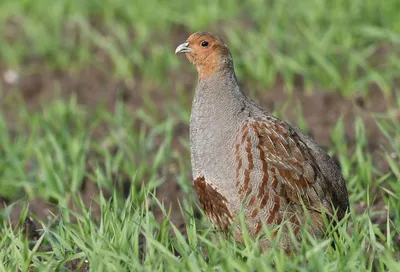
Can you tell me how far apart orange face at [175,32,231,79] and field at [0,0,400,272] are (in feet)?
2.02

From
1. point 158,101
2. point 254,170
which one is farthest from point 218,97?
point 158,101

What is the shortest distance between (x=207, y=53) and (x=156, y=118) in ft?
8.38

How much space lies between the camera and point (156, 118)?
670 cm

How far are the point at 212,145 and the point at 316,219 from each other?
54cm

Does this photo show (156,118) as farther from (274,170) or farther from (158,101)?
(274,170)

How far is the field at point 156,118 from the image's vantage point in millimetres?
3598

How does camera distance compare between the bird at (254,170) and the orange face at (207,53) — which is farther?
the orange face at (207,53)

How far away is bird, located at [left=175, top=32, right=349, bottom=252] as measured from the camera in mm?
3807

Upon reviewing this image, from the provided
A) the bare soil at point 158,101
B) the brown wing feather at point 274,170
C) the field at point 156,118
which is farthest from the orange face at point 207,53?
the bare soil at point 158,101

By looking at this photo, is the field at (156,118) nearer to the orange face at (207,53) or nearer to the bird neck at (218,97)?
the bird neck at (218,97)

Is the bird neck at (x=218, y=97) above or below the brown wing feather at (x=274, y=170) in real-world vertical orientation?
above

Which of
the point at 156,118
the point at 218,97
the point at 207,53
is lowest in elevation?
the point at 156,118

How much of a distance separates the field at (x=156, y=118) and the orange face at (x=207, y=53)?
2.02 feet

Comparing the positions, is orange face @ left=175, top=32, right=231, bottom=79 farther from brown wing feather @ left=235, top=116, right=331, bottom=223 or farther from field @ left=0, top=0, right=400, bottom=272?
field @ left=0, top=0, right=400, bottom=272
